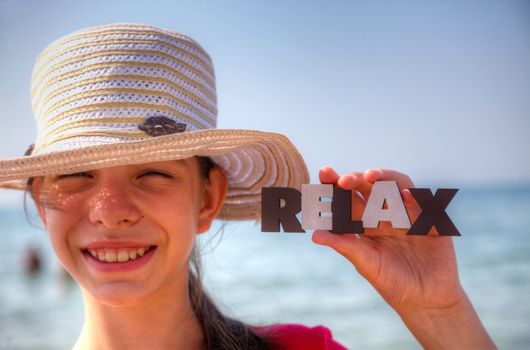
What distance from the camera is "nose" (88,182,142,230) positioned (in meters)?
1.76

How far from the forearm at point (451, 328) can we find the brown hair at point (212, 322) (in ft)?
2.27

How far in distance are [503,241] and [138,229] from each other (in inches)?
676

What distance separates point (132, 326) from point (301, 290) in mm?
9988

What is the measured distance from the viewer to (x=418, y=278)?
1.80 meters

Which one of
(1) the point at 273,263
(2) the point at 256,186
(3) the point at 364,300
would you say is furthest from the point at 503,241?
(2) the point at 256,186

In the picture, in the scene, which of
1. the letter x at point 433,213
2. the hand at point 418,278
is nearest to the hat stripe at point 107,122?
the hand at point 418,278

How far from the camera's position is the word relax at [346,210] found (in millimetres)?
1692

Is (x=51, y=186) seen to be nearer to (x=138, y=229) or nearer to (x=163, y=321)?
(x=138, y=229)

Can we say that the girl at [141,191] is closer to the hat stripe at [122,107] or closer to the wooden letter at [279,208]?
the hat stripe at [122,107]

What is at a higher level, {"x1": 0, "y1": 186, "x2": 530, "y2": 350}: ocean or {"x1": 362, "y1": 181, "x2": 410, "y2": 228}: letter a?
{"x1": 362, "y1": 181, "x2": 410, "y2": 228}: letter a

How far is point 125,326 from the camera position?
195cm

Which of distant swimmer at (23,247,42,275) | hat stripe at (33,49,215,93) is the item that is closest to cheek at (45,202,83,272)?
hat stripe at (33,49,215,93)

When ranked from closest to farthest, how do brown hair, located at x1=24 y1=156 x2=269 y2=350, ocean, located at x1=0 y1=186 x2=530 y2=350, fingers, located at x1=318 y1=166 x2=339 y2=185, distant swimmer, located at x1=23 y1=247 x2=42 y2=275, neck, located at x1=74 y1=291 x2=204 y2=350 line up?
fingers, located at x1=318 y1=166 x2=339 y2=185 → neck, located at x1=74 y1=291 x2=204 y2=350 → brown hair, located at x1=24 y1=156 x2=269 y2=350 → ocean, located at x1=0 y1=186 x2=530 y2=350 → distant swimmer, located at x1=23 y1=247 x2=42 y2=275

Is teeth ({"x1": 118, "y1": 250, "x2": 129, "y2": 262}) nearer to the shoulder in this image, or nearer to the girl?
the girl
